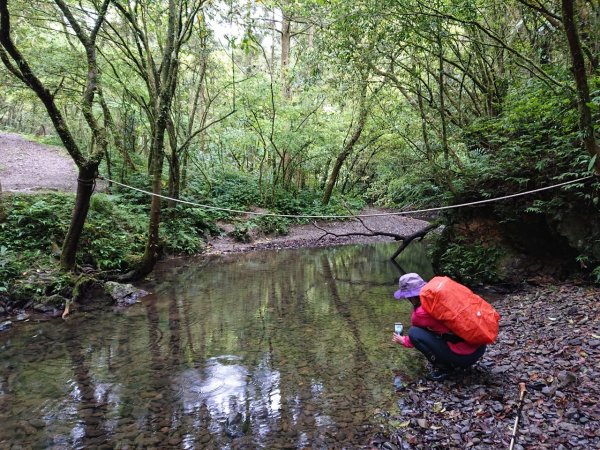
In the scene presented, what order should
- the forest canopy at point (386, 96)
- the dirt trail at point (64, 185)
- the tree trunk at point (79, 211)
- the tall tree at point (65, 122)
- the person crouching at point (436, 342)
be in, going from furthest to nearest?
the dirt trail at point (64, 185), the tree trunk at point (79, 211), the forest canopy at point (386, 96), the tall tree at point (65, 122), the person crouching at point (436, 342)

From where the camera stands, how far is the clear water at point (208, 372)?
384 centimetres

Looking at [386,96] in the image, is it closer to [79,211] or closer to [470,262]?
[470,262]

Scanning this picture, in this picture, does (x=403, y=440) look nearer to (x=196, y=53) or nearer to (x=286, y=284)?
(x=286, y=284)

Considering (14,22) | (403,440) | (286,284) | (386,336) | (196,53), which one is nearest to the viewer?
(403,440)

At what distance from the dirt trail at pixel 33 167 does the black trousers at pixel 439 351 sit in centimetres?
1172

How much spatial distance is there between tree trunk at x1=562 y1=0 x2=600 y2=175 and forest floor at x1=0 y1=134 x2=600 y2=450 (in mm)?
2170

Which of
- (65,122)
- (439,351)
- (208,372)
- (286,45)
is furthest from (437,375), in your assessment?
(286,45)

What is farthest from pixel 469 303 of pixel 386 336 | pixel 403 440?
pixel 386 336

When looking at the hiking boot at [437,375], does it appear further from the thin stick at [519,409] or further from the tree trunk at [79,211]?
the tree trunk at [79,211]

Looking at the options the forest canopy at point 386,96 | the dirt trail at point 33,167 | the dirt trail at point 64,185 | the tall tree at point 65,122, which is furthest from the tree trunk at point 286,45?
the tall tree at point 65,122

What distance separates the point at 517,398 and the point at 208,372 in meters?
3.61

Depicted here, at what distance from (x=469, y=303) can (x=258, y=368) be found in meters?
2.87

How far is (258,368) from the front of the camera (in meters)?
5.25

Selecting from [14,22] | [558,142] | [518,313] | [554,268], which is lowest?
[518,313]
